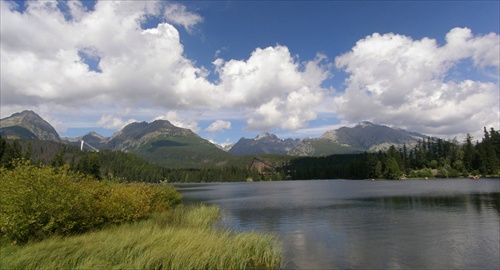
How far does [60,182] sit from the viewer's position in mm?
28047

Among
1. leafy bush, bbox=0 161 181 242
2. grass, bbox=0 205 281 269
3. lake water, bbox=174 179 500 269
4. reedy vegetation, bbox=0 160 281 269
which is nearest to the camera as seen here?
grass, bbox=0 205 281 269

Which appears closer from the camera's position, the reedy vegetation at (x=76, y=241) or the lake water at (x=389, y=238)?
the reedy vegetation at (x=76, y=241)

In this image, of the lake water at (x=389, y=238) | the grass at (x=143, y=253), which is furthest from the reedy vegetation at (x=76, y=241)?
the lake water at (x=389, y=238)

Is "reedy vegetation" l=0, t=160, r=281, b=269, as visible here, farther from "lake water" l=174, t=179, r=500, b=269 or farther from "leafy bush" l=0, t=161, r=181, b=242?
"lake water" l=174, t=179, r=500, b=269

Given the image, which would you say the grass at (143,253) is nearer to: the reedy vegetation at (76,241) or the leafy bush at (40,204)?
the reedy vegetation at (76,241)

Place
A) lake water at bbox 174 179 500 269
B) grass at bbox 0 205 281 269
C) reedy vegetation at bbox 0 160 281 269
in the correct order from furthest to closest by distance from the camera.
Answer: lake water at bbox 174 179 500 269, reedy vegetation at bbox 0 160 281 269, grass at bbox 0 205 281 269

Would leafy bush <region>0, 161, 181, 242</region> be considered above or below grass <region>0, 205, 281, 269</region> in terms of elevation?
above

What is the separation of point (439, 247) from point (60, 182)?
35.8m

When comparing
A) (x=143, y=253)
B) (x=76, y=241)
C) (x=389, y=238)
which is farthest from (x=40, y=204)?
(x=389, y=238)

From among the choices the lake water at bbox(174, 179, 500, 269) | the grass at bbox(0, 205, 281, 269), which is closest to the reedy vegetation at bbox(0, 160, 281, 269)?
the grass at bbox(0, 205, 281, 269)

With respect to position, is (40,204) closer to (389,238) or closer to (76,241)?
(76,241)

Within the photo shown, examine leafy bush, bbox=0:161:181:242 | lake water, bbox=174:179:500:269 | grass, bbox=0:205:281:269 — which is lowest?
lake water, bbox=174:179:500:269

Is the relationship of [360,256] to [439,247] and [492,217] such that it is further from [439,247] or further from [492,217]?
[492,217]

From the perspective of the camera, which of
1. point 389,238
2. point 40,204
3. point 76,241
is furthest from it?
point 389,238
